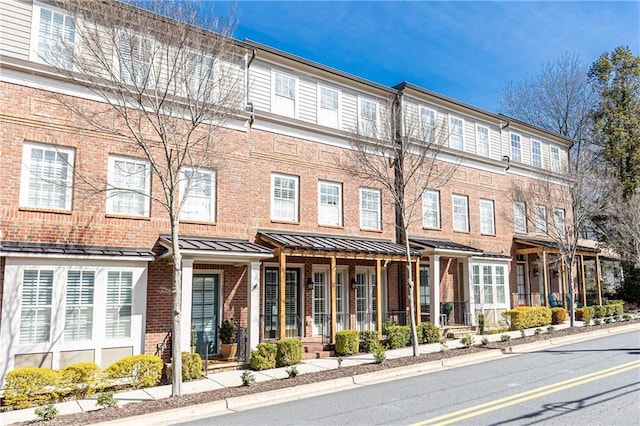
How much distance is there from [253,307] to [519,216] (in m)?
16.5

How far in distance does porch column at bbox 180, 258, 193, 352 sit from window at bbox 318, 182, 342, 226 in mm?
5822

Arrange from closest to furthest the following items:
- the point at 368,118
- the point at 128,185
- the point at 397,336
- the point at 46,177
Answer: the point at 46,177 < the point at 128,185 < the point at 397,336 < the point at 368,118

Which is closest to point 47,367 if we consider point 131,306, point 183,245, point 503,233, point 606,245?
point 131,306

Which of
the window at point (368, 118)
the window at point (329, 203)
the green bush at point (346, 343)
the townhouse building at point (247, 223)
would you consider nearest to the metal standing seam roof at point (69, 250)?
the townhouse building at point (247, 223)

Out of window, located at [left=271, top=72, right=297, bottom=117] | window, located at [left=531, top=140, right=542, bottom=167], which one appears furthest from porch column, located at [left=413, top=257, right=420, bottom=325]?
window, located at [left=531, top=140, right=542, bottom=167]

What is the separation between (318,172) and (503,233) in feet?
36.6

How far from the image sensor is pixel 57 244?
11.4 m

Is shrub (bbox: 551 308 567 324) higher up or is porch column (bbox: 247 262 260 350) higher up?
porch column (bbox: 247 262 260 350)

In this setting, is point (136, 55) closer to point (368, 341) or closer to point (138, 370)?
point (138, 370)

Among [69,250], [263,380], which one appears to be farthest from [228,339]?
[69,250]

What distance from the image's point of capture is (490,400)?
328 inches

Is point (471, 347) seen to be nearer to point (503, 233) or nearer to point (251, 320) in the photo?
point (251, 320)

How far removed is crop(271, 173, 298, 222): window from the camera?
15.7 meters

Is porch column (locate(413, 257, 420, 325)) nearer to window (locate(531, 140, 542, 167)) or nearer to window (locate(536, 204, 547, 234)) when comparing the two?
window (locate(536, 204, 547, 234))
